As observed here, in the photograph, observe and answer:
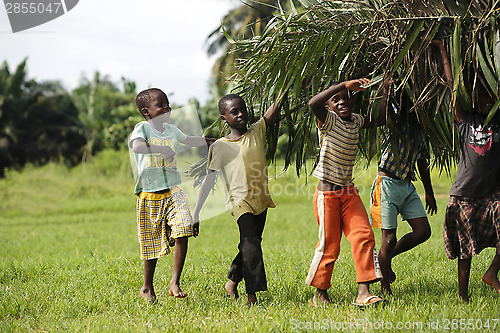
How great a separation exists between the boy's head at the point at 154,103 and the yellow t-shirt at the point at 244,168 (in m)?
0.47

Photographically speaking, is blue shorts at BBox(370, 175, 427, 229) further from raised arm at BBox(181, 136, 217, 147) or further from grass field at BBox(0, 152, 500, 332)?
raised arm at BBox(181, 136, 217, 147)

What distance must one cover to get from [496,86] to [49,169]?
76.1 feet

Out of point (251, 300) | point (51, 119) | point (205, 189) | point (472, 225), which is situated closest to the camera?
point (472, 225)

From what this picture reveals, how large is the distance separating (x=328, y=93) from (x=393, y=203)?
1.12 m

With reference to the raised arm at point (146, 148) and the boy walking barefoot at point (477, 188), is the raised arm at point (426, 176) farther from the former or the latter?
the raised arm at point (146, 148)

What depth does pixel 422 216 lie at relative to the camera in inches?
164

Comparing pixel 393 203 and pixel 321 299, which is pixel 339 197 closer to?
pixel 393 203

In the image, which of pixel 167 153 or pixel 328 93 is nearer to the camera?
pixel 328 93

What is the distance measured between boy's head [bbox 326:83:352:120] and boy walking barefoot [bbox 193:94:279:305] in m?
0.41

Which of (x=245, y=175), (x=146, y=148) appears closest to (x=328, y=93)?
(x=245, y=175)

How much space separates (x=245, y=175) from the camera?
382cm

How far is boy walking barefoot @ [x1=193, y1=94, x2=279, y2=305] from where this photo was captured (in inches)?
150

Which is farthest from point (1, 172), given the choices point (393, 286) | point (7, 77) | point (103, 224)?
point (393, 286)

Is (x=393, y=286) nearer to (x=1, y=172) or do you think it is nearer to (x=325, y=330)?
(x=325, y=330)
